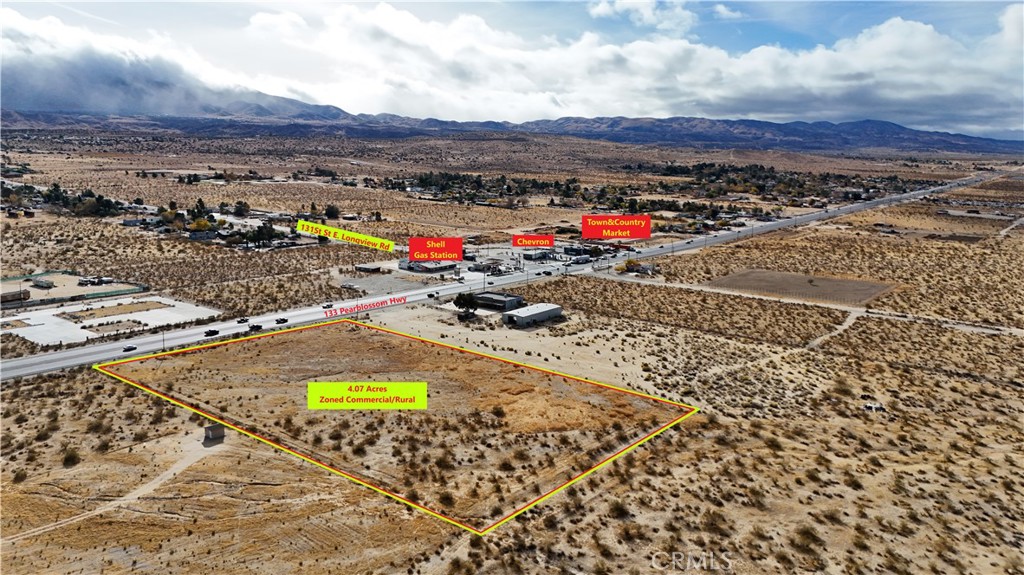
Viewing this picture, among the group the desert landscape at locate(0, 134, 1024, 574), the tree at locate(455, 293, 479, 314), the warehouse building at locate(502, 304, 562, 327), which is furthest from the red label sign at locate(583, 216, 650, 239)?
the tree at locate(455, 293, 479, 314)

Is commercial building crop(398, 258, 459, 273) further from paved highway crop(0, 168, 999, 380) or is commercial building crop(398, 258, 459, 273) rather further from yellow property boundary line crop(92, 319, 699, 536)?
yellow property boundary line crop(92, 319, 699, 536)

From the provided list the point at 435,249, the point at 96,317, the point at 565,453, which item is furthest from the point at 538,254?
the point at 565,453

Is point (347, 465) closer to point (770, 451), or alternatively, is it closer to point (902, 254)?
point (770, 451)

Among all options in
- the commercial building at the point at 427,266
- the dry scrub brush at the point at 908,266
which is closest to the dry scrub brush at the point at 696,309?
the dry scrub brush at the point at 908,266

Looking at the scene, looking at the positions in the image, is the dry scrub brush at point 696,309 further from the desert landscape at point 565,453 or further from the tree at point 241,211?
the tree at point 241,211

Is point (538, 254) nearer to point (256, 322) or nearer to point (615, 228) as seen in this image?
point (615, 228)

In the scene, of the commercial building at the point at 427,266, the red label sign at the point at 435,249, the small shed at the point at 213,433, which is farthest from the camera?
the red label sign at the point at 435,249
